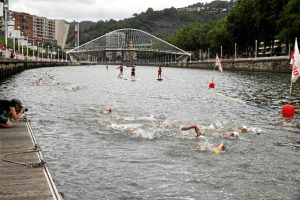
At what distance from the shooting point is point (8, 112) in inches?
817

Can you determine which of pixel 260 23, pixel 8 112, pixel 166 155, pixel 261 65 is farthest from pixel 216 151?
pixel 261 65

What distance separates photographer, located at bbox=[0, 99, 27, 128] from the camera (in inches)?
797

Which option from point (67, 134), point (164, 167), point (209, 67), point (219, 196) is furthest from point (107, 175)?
point (209, 67)

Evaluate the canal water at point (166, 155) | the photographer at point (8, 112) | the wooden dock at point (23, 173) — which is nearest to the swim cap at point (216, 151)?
the canal water at point (166, 155)

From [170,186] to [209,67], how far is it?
571ft

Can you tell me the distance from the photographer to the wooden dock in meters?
2.12

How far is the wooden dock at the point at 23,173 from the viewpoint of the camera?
11.0 m

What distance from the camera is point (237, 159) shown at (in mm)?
18656

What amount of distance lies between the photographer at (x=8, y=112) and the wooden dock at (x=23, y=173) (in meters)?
2.12

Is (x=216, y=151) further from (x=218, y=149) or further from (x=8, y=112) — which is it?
(x=8, y=112)

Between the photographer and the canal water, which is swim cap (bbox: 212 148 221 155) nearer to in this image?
the canal water

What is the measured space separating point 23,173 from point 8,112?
8.64 meters

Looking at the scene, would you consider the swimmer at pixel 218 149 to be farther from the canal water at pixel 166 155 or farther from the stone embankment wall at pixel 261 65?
the stone embankment wall at pixel 261 65

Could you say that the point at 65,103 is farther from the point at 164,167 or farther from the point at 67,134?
the point at 164,167
